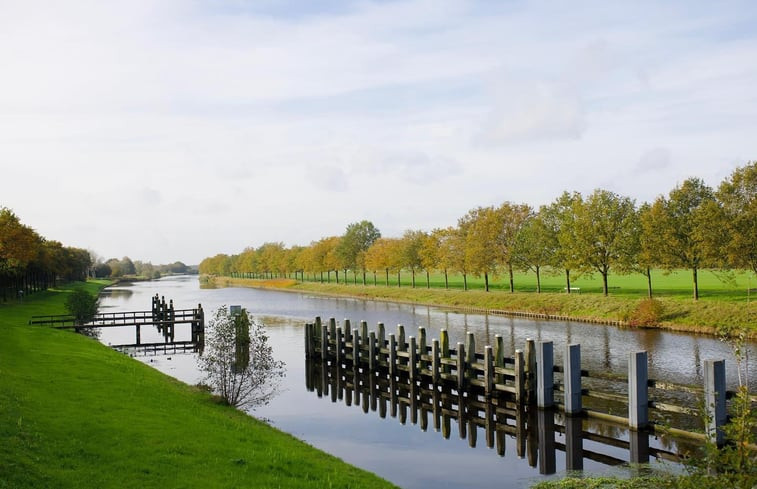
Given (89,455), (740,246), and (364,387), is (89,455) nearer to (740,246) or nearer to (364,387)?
(364,387)

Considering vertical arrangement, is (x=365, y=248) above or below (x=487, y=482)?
above

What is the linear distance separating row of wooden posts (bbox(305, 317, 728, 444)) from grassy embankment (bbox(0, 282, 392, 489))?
8.52 meters

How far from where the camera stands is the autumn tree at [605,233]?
59.2 metres

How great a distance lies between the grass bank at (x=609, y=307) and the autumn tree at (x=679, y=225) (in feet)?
11.0

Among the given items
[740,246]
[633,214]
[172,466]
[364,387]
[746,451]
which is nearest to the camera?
[746,451]

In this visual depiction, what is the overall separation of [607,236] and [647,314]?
13.8 meters

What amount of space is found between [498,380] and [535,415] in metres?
2.82

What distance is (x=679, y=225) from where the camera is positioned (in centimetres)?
5359

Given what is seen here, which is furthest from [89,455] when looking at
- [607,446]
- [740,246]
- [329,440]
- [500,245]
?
[500,245]

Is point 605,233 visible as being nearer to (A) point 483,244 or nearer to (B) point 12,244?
(A) point 483,244

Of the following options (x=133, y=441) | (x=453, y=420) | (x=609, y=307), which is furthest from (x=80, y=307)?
(x=609, y=307)

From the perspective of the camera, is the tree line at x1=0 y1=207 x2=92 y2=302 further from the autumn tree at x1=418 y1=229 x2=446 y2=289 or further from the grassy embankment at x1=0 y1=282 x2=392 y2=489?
the autumn tree at x1=418 y1=229 x2=446 y2=289

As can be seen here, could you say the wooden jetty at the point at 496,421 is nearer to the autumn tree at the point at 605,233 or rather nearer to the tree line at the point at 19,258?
the autumn tree at the point at 605,233

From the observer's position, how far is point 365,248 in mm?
123500
